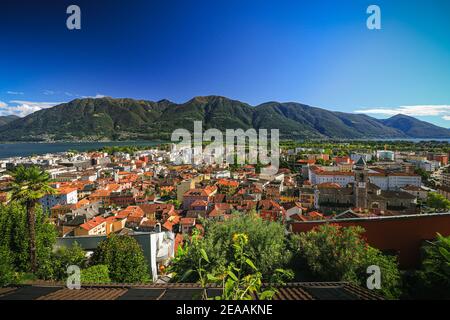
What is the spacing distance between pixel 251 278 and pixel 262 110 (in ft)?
554

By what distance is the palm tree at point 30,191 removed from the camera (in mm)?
7160

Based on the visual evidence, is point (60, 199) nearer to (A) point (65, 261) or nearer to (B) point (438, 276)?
(A) point (65, 261)

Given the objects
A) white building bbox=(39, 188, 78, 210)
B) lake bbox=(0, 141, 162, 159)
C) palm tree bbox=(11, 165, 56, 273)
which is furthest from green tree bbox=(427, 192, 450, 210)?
lake bbox=(0, 141, 162, 159)

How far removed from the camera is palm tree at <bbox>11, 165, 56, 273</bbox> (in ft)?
23.5

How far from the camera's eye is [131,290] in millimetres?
3191

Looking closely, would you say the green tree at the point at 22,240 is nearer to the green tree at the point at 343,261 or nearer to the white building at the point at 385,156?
the green tree at the point at 343,261

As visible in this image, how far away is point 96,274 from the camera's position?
6.24 metres

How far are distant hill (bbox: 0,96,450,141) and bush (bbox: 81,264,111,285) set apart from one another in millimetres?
125810

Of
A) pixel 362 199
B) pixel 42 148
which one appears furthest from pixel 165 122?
pixel 362 199

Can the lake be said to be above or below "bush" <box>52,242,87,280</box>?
above

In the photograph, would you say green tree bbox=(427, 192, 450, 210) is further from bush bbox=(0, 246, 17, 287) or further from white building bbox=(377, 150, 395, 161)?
white building bbox=(377, 150, 395, 161)

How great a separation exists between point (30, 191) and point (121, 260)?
132 inches
